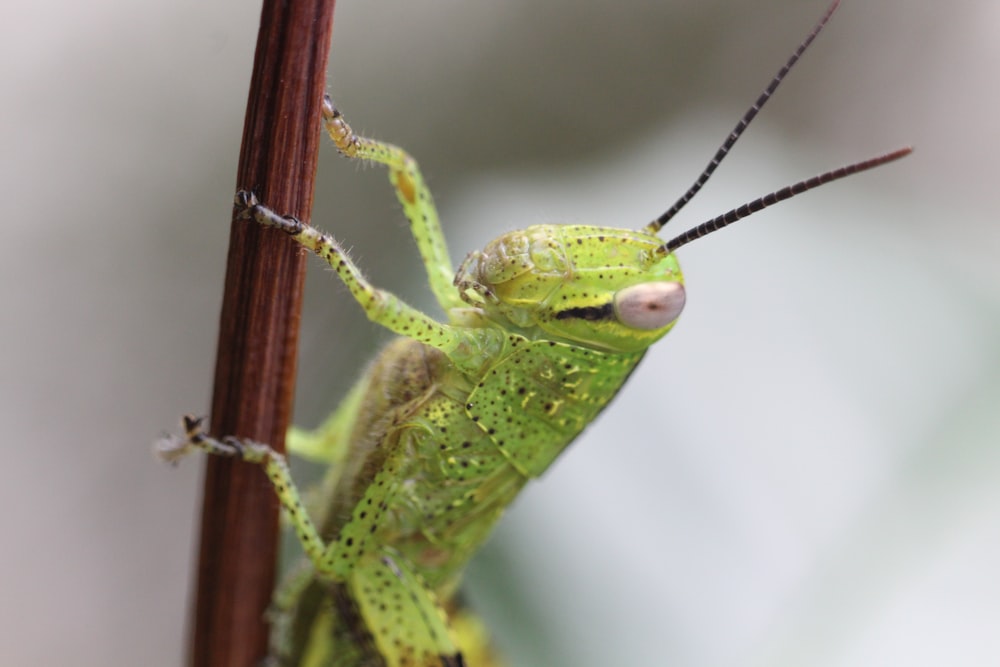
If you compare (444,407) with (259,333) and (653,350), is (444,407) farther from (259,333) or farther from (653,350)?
(653,350)

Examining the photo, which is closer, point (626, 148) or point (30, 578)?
point (626, 148)

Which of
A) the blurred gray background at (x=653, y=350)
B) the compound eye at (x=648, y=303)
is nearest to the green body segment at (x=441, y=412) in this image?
the compound eye at (x=648, y=303)

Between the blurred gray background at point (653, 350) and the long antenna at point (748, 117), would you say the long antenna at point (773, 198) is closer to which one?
the long antenna at point (748, 117)

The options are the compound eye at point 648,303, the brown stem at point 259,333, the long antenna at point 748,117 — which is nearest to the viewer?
the brown stem at point 259,333

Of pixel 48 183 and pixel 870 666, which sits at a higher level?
pixel 48 183

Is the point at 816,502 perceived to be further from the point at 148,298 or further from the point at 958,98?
the point at 148,298

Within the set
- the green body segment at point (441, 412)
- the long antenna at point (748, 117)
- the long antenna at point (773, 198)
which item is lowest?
the green body segment at point (441, 412)

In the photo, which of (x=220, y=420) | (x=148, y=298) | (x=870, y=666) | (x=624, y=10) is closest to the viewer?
(x=220, y=420)

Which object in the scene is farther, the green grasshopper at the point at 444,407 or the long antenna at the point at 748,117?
Result: the green grasshopper at the point at 444,407

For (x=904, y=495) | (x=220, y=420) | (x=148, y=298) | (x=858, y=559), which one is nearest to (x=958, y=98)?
(x=904, y=495)
